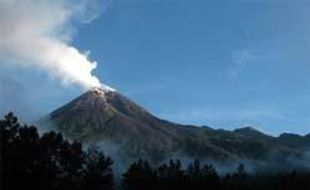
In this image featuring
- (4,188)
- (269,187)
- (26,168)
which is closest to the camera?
(4,188)

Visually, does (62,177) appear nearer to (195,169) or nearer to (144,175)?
(144,175)

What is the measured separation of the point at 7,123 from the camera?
74.4 meters

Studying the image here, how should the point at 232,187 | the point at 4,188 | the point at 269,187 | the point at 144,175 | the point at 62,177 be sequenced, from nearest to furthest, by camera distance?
the point at 4,188, the point at 62,177, the point at 144,175, the point at 232,187, the point at 269,187

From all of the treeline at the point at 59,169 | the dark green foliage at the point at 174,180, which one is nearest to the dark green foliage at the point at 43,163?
the treeline at the point at 59,169

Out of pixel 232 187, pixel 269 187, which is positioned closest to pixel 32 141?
pixel 232 187

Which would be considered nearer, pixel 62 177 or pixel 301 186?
pixel 62 177

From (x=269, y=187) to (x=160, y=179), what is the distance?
93.7 feet

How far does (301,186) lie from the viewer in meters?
109

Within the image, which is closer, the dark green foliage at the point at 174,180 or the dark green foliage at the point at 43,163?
the dark green foliage at the point at 43,163

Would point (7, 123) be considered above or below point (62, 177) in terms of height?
above

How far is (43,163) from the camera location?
73188 mm

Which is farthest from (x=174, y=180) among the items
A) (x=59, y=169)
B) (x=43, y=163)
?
(x=43, y=163)

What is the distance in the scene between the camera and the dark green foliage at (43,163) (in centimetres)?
6869

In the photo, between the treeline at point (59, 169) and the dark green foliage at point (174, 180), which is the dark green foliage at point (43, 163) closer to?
the treeline at point (59, 169)
